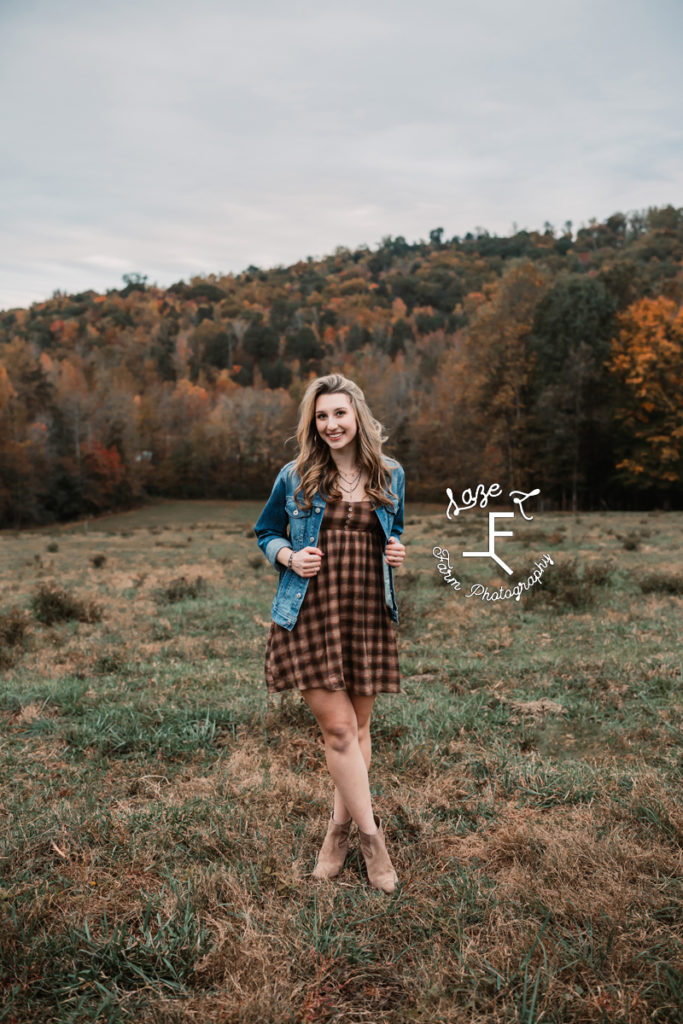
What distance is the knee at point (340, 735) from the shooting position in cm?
294

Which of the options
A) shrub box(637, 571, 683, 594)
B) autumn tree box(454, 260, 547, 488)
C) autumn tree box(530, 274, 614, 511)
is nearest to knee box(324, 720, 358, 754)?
shrub box(637, 571, 683, 594)

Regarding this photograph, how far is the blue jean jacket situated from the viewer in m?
2.97

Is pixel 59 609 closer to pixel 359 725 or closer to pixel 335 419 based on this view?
pixel 359 725

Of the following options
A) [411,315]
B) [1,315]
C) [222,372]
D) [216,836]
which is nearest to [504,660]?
[216,836]

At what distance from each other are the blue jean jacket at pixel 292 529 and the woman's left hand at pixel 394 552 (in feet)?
0.13

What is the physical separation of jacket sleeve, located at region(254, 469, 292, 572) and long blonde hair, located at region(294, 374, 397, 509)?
11 centimetres

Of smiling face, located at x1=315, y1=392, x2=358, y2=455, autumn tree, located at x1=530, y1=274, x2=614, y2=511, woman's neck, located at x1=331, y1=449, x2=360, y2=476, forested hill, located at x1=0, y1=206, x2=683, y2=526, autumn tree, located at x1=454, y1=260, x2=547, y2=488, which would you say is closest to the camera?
smiling face, located at x1=315, y1=392, x2=358, y2=455

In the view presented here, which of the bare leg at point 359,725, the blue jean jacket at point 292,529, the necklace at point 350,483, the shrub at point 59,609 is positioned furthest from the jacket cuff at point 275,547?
the shrub at point 59,609

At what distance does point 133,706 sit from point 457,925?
335 centimetres

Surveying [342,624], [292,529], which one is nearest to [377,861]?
[342,624]

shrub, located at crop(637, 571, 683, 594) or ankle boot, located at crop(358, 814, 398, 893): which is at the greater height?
ankle boot, located at crop(358, 814, 398, 893)

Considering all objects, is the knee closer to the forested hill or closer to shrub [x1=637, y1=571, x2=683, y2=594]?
the forested hill

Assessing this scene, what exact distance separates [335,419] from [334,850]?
1.95m

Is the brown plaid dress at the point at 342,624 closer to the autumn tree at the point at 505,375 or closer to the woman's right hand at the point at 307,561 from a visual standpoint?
the woman's right hand at the point at 307,561
